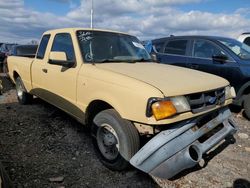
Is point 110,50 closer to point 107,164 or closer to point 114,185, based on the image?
point 107,164

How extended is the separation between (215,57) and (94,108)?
3606mm

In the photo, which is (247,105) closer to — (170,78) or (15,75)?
(170,78)

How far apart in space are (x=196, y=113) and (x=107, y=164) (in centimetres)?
137

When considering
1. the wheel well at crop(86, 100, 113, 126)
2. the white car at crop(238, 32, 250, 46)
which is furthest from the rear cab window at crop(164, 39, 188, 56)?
the wheel well at crop(86, 100, 113, 126)

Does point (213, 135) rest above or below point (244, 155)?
above

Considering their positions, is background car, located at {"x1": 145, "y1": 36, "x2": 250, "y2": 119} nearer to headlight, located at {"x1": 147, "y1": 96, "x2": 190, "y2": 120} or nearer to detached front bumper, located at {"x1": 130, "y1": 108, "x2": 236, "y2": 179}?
detached front bumper, located at {"x1": 130, "y1": 108, "x2": 236, "y2": 179}

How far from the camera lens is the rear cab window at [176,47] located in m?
7.43

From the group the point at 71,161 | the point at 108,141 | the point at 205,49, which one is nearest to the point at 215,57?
the point at 205,49

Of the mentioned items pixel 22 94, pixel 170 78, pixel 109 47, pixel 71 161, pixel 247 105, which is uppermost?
pixel 109 47

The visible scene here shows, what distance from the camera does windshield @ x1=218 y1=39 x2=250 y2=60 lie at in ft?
21.6

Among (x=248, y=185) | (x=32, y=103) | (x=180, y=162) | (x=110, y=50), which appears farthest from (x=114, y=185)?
(x=32, y=103)

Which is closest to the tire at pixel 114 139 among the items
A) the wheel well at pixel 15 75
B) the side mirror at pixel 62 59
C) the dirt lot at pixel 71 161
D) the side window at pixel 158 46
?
the dirt lot at pixel 71 161

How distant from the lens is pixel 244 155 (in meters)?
4.52

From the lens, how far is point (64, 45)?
4.89 metres
